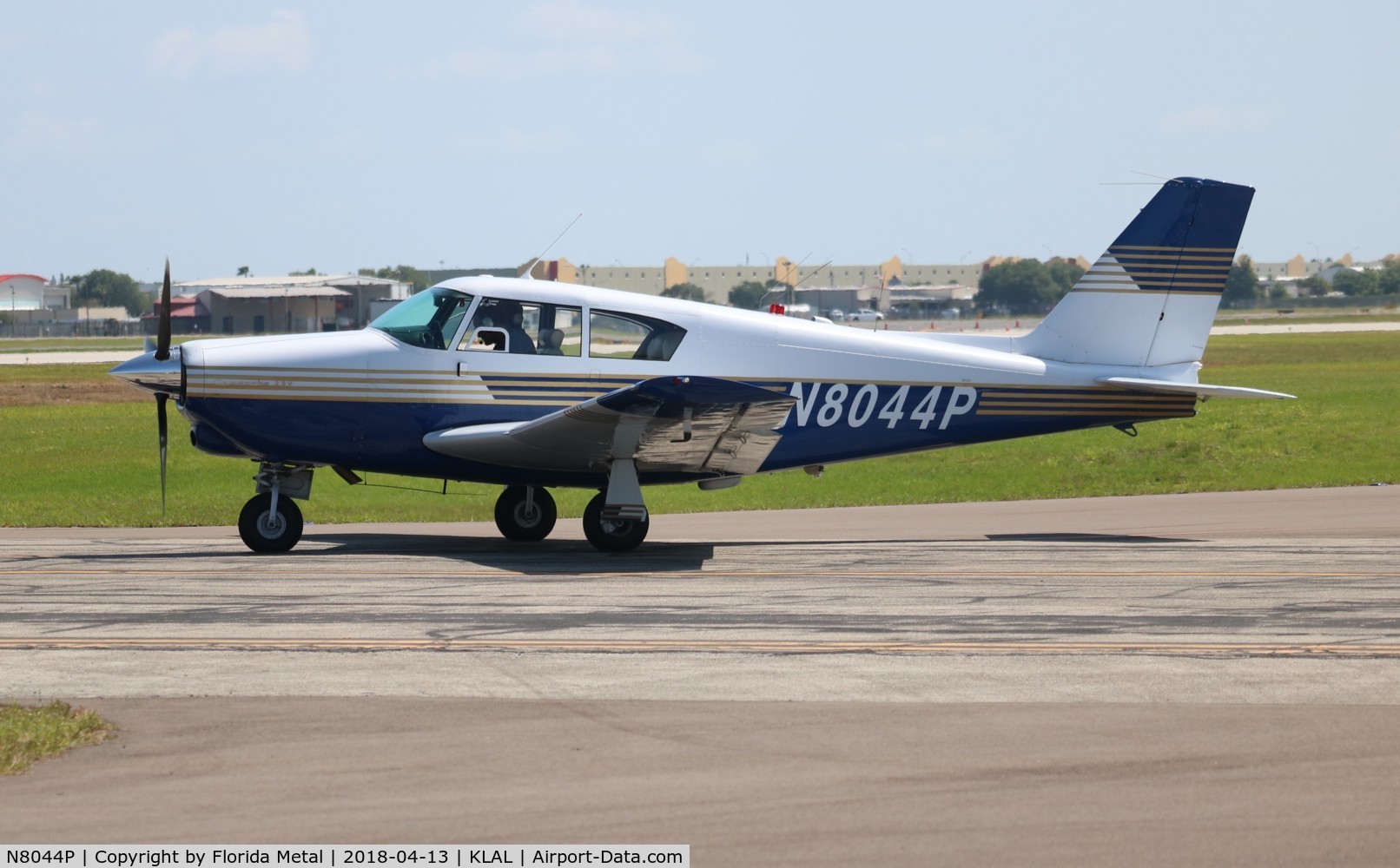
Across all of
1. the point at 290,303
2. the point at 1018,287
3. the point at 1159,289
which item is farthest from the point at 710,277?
the point at 1159,289

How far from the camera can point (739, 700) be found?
7867 mm

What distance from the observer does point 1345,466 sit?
23266 mm

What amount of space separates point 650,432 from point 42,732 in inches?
286

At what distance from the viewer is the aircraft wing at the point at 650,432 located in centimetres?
1266

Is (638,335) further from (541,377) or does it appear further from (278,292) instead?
(278,292)

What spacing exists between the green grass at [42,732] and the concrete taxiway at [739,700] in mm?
153

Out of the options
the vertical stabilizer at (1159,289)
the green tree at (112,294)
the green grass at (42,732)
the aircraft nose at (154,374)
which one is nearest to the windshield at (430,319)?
the aircraft nose at (154,374)

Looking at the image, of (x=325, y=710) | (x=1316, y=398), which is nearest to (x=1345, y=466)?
(x=1316, y=398)

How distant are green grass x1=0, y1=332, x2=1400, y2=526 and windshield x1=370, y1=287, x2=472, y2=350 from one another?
4.35 m

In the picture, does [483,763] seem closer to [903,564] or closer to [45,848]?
[45,848]

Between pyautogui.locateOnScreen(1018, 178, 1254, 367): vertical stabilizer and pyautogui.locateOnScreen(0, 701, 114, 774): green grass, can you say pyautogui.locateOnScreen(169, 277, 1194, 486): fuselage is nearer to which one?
pyautogui.locateOnScreen(1018, 178, 1254, 367): vertical stabilizer

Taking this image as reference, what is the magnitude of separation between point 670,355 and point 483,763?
332 inches

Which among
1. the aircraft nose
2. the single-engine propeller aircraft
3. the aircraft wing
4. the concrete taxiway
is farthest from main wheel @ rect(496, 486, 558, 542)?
the aircraft nose

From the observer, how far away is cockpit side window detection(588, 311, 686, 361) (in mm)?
14688
